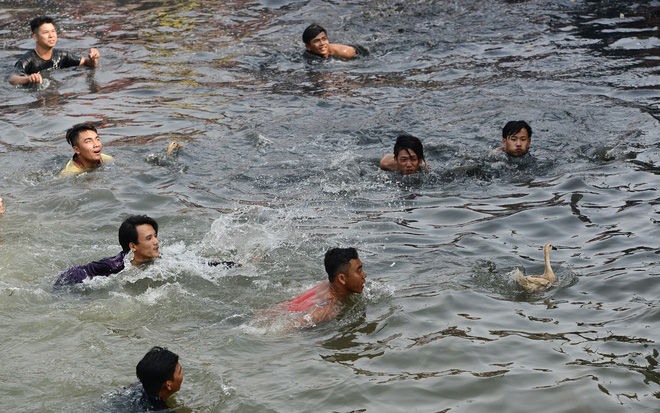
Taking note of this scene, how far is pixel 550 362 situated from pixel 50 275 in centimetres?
467

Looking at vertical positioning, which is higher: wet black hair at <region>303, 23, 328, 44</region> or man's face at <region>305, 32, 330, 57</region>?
wet black hair at <region>303, 23, 328, 44</region>

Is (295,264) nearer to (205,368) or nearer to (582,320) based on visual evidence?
(205,368)

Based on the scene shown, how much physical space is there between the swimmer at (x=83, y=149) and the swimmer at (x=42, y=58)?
4426 millimetres

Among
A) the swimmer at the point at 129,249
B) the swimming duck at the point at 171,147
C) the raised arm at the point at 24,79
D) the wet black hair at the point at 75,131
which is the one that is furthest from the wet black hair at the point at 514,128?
the raised arm at the point at 24,79

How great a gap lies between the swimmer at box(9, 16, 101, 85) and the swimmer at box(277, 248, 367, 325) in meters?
9.44

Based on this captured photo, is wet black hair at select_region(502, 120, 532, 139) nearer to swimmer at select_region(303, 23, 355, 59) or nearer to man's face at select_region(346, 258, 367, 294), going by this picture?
man's face at select_region(346, 258, 367, 294)

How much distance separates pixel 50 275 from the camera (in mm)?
7855

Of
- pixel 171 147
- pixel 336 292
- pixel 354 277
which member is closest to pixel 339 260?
pixel 354 277

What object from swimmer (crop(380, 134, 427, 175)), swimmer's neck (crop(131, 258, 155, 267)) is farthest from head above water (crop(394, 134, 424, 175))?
swimmer's neck (crop(131, 258, 155, 267))

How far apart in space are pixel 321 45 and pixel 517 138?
6161 mm

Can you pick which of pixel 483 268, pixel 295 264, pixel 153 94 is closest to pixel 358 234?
pixel 295 264

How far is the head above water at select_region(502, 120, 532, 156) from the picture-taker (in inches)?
398

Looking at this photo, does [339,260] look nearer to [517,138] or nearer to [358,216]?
[358,216]

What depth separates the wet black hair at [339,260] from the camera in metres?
6.72
